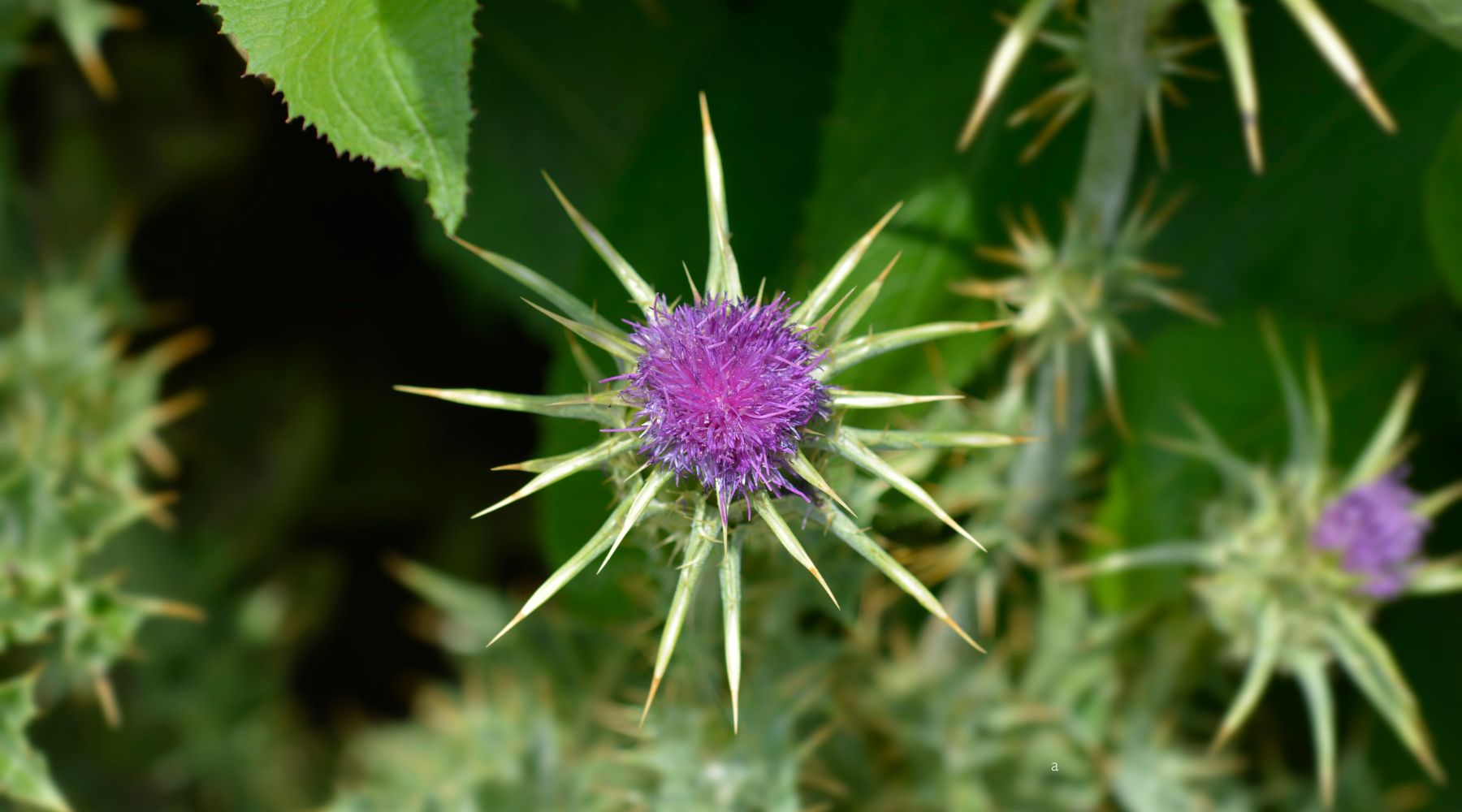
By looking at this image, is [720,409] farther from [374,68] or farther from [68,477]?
[68,477]

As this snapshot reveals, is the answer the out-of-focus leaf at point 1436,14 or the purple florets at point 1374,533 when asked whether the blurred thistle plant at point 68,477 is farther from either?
the out-of-focus leaf at point 1436,14

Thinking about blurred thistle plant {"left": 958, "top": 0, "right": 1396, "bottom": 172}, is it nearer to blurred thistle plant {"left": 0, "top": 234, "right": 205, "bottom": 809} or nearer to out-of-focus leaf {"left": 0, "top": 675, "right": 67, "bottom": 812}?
blurred thistle plant {"left": 0, "top": 234, "right": 205, "bottom": 809}

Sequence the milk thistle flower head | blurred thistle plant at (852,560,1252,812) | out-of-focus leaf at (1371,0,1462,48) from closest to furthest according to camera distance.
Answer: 1. the milk thistle flower head
2. out-of-focus leaf at (1371,0,1462,48)
3. blurred thistle plant at (852,560,1252,812)

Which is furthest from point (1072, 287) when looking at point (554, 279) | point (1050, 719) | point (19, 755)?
point (19, 755)

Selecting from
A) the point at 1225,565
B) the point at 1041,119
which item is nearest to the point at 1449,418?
the point at 1225,565

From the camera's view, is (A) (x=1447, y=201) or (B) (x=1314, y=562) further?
(A) (x=1447, y=201)

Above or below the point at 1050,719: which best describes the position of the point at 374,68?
above

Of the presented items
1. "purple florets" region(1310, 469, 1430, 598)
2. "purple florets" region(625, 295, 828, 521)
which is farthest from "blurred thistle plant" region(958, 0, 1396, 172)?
"purple florets" region(1310, 469, 1430, 598)

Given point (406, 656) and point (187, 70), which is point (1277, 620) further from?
point (187, 70)
